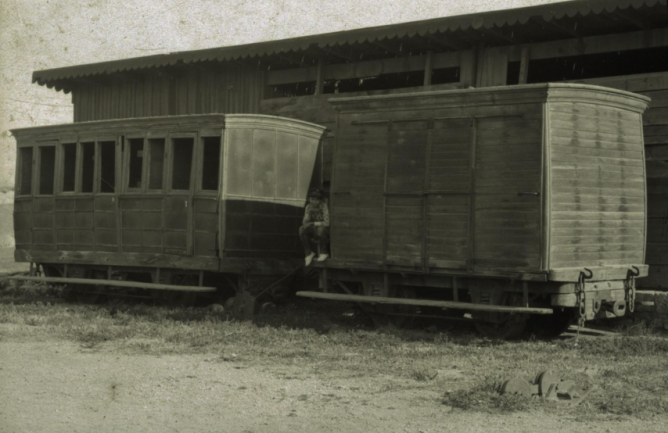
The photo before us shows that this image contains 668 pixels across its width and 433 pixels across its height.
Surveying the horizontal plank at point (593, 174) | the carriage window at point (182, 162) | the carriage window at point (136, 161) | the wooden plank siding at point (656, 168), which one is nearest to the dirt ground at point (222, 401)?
the horizontal plank at point (593, 174)

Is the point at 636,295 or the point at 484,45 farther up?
the point at 484,45

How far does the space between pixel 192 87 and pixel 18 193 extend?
4.34 meters

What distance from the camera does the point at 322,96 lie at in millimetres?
15180

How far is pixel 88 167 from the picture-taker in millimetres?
14914

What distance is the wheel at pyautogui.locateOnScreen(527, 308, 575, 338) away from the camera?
10.7m

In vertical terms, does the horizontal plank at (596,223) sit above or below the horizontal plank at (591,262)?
above

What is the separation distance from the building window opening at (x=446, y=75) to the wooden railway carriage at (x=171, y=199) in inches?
137

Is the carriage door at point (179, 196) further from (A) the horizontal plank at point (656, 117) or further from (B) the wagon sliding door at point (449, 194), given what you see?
(A) the horizontal plank at point (656, 117)

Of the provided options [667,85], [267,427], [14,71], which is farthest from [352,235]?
[14,71]

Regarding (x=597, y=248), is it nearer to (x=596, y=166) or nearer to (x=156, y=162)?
(x=596, y=166)

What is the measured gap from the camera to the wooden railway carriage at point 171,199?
12961 mm

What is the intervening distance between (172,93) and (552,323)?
34.4 feet

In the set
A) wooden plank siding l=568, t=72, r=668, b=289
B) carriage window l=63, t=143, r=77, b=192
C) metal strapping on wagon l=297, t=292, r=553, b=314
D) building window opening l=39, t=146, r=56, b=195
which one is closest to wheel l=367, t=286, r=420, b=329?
metal strapping on wagon l=297, t=292, r=553, b=314

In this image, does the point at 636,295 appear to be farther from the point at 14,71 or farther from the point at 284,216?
the point at 14,71
